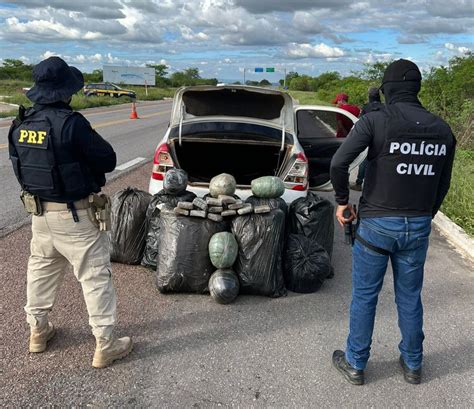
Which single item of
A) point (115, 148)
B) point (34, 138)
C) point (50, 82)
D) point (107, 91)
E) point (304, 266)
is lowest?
point (115, 148)

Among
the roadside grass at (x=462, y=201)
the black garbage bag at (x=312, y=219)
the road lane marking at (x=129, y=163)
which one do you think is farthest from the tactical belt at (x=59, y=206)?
the road lane marking at (x=129, y=163)

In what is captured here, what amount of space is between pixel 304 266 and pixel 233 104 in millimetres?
2607

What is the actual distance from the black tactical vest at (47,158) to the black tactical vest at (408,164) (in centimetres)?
180

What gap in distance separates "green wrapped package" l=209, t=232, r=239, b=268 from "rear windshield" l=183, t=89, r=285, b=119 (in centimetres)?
224

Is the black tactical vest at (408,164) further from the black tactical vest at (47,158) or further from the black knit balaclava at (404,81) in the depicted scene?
the black tactical vest at (47,158)

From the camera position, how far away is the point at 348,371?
2930 millimetres

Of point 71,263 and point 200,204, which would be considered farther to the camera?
point 200,204

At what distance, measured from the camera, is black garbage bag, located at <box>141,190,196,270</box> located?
4395 mm

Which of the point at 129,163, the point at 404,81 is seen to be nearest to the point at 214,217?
the point at 404,81

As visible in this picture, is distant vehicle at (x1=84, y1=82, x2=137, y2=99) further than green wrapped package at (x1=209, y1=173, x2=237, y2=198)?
Yes

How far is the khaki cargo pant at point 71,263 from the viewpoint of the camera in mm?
2826

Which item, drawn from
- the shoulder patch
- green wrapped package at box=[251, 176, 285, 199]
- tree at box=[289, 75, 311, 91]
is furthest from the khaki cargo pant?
tree at box=[289, 75, 311, 91]

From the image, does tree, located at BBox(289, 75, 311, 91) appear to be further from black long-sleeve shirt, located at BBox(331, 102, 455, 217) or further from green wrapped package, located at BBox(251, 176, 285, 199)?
black long-sleeve shirt, located at BBox(331, 102, 455, 217)

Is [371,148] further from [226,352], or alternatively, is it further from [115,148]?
[115,148]
